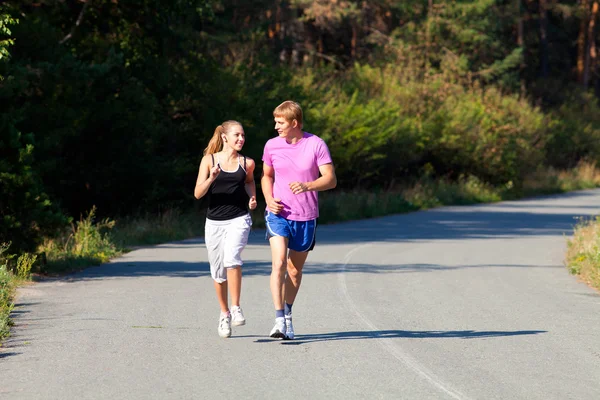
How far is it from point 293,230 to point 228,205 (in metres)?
0.65

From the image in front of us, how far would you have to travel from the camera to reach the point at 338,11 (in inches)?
2191

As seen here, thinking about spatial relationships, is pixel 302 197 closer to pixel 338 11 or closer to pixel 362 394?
pixel 362 394

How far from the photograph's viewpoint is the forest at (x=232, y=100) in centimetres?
2363

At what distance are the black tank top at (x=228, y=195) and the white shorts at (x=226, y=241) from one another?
0.06m

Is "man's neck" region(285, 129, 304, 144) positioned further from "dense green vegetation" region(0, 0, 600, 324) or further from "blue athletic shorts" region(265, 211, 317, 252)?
"dense green vegetation" region(0, 0, 600, 324)

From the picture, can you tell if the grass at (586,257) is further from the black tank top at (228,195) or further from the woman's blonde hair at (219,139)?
the woman's blonde hair at (219,139)

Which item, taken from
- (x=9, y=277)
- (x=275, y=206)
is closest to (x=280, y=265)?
(x=275, y=206)

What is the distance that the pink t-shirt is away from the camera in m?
9.70

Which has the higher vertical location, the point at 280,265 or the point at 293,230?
the point at 293,230

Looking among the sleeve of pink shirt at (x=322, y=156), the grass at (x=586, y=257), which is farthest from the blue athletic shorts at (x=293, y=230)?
the grass at (x=586, y=257)

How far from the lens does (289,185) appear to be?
9625 millimetres

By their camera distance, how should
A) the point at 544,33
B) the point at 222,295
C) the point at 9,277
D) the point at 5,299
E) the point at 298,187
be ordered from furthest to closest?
the point at 544,33 → the point at 9,277 → the point at 5,299 → the point at 222,295 → the point at 298,187

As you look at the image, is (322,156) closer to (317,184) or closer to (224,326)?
(317,184)

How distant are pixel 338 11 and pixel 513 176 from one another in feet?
41.3
